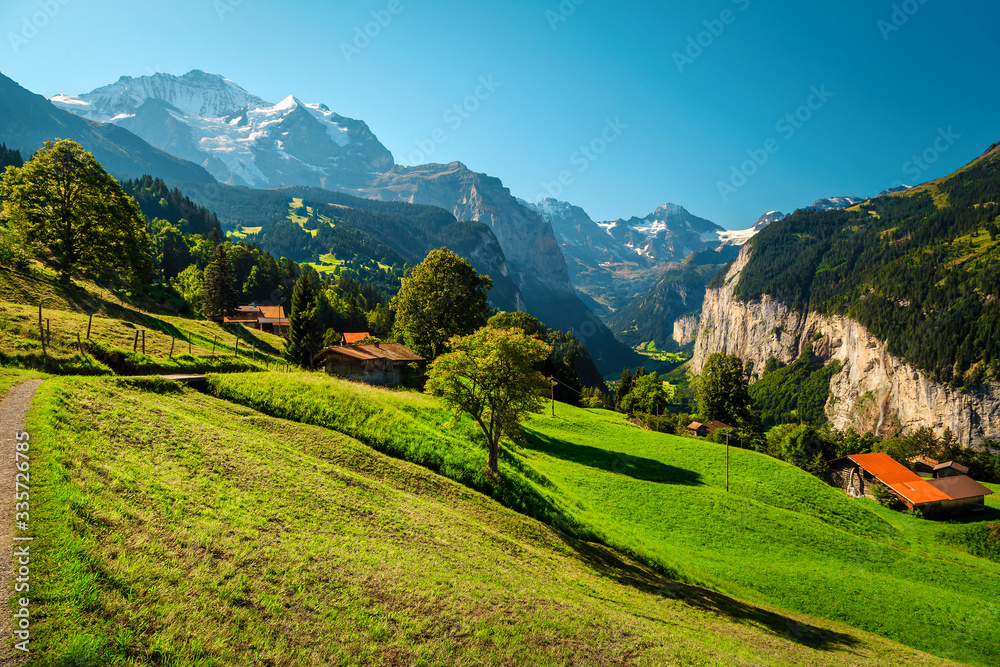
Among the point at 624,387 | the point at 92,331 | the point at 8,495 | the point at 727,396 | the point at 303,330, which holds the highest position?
the point at 303,330

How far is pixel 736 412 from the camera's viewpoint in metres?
79.6

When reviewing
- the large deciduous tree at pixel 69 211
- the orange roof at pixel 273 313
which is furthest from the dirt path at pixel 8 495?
the orange roof at pixel 273 313

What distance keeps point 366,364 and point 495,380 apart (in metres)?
27.9

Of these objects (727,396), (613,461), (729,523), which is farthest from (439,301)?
(727,396)

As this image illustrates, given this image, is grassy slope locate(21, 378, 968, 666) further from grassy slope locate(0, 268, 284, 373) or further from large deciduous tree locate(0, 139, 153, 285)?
large deciduous tree locate(0, 139, 153, 285)

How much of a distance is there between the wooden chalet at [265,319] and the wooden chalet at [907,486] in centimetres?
9354

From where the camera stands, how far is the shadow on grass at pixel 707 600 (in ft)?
54.6

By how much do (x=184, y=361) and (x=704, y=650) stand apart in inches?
1280

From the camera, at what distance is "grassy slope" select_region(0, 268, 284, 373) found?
71.0 ft

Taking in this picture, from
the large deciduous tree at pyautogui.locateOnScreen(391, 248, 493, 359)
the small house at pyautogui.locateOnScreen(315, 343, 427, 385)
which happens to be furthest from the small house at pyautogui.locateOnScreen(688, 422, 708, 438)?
the small house at pyautogui.locateOnScreen(315, 343, 427, 385)

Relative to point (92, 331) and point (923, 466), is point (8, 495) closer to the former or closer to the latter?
point (92, 331)

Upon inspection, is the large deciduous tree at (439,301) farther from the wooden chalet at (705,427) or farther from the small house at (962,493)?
the small house at (962,493)

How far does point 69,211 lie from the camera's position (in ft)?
124

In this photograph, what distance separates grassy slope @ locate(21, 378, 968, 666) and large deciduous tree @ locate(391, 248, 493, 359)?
28841mm
